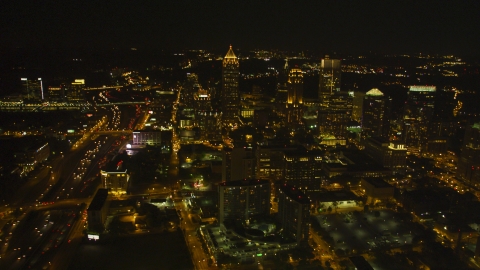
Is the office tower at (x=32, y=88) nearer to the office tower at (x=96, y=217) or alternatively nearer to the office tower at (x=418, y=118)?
the office tower at (x=96, y=217)

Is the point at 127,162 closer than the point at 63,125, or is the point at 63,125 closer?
the point at 127,162

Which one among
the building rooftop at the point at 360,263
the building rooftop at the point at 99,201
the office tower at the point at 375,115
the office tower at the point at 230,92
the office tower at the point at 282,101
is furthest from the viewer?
the office tower at the point at 282,101

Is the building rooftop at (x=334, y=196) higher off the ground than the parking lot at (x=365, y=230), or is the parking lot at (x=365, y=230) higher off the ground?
the building rooftop at (x=334, y=196)

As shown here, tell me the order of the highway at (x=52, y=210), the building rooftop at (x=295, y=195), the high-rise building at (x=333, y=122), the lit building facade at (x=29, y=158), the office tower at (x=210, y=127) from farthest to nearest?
the high-rise building at (x=333, y=122), the office tower at (x=210, y=127), the lit building facade at (x=29, y=158), the building rooftop at (x=295, y=195), the highway at (x=52, y=210)

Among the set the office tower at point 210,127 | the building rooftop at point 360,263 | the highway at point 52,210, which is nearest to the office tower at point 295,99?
the office tower at point 210,127

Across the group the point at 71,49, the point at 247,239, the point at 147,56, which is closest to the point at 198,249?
the point at 247,239

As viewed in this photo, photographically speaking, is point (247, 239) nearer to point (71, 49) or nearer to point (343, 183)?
point (343, 183)

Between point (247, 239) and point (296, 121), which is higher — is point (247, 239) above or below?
below
